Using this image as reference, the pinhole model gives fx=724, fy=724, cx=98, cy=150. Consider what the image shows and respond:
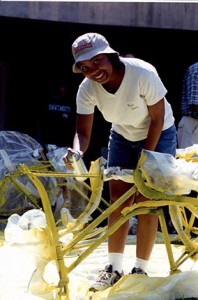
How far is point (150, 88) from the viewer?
11.6 ft

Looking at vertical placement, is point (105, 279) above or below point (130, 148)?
below

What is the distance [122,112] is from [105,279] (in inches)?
33.1

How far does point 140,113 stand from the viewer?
12.0ft

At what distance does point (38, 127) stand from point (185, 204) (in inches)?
211

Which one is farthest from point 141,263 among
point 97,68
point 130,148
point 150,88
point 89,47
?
point 89,47

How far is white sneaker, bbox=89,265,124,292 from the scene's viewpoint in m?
3.52

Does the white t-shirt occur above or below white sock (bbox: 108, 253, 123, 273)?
above

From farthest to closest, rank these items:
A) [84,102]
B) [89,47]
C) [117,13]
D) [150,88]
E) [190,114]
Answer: [117,13] < [190,114] < [84,102] < [150,88] < [89,47]

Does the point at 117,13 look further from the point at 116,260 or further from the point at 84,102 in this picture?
the point at 116,260

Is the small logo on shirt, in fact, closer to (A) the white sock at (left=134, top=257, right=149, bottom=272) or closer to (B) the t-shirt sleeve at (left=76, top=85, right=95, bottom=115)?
(B) the t-shirt sleeve at (left=76, top=85, right=95, bottom=115)

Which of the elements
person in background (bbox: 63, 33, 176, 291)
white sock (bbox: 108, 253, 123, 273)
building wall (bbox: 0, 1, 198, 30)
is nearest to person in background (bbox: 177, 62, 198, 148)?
building wall (bbox: 0, 1, 198, 30)

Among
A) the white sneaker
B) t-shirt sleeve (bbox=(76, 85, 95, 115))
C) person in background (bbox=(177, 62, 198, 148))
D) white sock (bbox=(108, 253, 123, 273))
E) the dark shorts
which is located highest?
t-shirt sleeve (bbox=(76, 85, 95, 115))

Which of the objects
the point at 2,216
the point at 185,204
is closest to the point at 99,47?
the point at 185,204

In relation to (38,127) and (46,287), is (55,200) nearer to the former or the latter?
(38,127)
